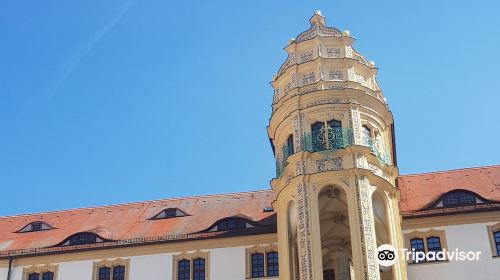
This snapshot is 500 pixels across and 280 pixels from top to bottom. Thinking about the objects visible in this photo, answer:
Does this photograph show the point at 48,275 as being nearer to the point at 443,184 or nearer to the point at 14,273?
the point at 14,273

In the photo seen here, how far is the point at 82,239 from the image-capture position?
102ft

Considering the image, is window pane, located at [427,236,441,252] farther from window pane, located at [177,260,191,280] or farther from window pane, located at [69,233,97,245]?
window pane, located at [69,233,97,245]

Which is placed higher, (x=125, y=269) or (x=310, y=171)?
(x=310, y=171)

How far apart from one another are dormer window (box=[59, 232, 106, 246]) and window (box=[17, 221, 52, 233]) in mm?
3074

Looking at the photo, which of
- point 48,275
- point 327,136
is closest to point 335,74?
point 327,136

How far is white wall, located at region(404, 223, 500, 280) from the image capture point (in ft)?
86.4

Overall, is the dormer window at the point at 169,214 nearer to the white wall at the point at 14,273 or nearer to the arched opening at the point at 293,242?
the white wall at the point at 14,273

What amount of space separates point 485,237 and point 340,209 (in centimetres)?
529

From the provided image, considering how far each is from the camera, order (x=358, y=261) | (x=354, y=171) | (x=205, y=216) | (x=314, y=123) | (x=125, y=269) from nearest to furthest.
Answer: (x=358, y=261) → (x=354, y=171) → (x=314, y=123) → (x=125, y=269) → (x=205, y=216)

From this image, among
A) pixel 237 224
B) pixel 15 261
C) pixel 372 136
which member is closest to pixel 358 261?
pixel 372 136

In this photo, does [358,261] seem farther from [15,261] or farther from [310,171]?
[15,261]

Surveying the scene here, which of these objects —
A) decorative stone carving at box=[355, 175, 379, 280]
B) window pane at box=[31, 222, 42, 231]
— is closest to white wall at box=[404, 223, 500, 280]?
decorative stone carving at box=[355, 175, 379, 280]

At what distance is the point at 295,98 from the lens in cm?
2728

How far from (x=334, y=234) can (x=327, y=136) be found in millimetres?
3887
